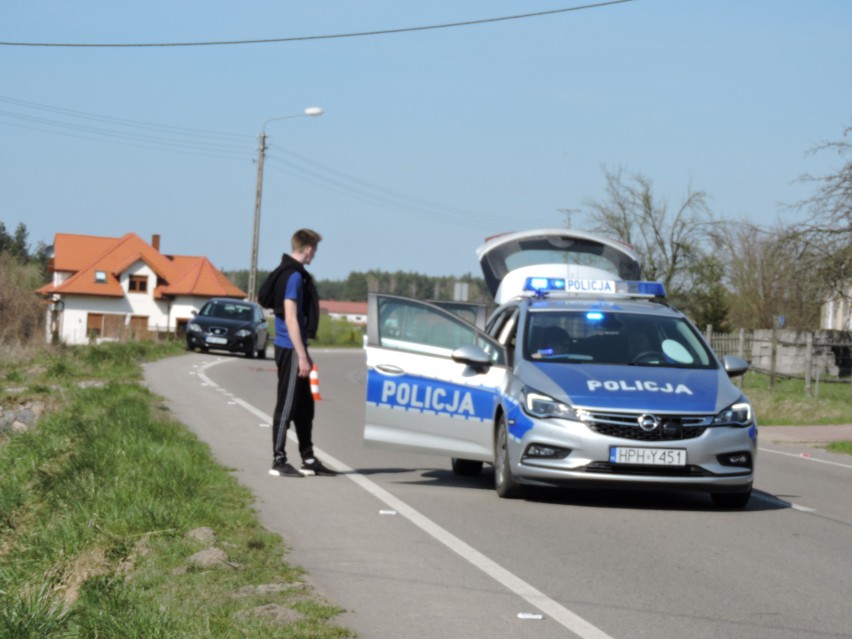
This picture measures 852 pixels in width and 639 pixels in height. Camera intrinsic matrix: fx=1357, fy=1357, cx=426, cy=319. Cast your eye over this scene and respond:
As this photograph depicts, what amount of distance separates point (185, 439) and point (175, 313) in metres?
84.3

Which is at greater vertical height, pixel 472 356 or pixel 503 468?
pixel 472 356

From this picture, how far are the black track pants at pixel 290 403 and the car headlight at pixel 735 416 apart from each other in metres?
3.44

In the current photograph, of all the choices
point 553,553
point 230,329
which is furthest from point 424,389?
point 230,329

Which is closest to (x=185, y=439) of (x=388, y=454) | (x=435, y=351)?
(x=388, y=454)

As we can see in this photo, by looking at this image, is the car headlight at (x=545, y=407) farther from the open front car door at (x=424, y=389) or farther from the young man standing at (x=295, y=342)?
the young man standing at (x=295, y=342)

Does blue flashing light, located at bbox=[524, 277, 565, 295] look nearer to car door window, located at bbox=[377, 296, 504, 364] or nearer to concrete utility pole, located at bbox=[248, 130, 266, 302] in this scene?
car door window, located at bbox=[377, 296, 504, 364]

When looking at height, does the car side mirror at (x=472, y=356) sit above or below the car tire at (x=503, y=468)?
above

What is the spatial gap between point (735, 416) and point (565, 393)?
1.29 meters

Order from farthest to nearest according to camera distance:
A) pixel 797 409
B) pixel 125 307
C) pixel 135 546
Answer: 1. pixel 125 307
2. pixel 797 409
3. pixel 135 546

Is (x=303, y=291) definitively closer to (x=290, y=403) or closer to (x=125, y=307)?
(x=290, y=403)

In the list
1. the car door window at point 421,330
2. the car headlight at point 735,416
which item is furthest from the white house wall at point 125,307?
the car headlight at point 735,416

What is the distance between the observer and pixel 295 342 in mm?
11328

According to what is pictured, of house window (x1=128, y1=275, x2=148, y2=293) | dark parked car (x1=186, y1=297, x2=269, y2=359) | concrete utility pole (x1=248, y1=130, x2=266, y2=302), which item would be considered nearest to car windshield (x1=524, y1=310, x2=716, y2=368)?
dark parked car (x1=186, y1=297, x2=269, y2=359)

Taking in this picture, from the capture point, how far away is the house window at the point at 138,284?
94500 millimetres
